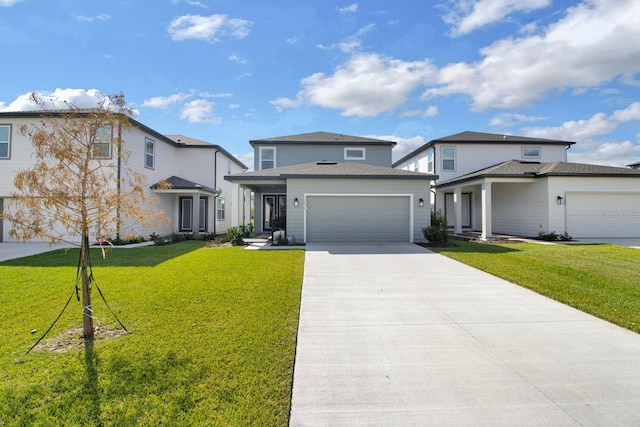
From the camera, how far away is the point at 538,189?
15078mm

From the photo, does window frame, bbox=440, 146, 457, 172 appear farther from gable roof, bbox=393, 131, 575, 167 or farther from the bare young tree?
the bare young tree

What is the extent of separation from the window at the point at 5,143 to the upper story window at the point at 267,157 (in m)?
11.5

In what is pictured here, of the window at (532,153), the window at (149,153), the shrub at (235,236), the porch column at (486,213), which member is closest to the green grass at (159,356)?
the shrub at (235,236)

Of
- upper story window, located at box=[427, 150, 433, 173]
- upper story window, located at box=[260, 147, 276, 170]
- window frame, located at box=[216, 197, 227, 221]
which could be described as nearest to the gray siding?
upper story window, located at box=[260, 147, 276, 170]

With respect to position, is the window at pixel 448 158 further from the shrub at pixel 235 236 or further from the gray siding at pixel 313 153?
the shrub at pixel 235 236

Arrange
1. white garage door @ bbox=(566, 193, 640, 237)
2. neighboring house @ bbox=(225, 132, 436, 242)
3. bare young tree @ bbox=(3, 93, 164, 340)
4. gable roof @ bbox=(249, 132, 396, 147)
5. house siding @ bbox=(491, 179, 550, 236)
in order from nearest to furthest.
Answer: bare young tree @ bbox=(3, 93, 164, 340) < neighboring house @ bbox=(225, 132, 436, 242) < white garage door @ bbox=(566, 193, 640, 237) < house siding @ bbox=(491, 179, 550, 236) < gable roof @ bbox=(249, 132, 396, 147)

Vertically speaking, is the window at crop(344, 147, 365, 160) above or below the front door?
above

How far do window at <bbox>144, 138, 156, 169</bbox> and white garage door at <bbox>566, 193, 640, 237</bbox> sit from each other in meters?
20.4

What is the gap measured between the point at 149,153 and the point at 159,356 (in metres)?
15.0

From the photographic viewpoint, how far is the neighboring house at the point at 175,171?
13.8 meters

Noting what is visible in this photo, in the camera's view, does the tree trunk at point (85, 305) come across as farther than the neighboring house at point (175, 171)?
No

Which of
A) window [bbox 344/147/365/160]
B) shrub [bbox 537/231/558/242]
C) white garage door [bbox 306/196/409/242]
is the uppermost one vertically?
window [bbox 344/147/365/160]

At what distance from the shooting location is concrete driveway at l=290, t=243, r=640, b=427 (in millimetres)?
2486

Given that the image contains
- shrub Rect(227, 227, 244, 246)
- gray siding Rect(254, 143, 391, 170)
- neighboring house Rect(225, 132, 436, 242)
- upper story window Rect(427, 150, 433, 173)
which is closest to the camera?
neighboring house Rect(225, 132, 436, 242)
